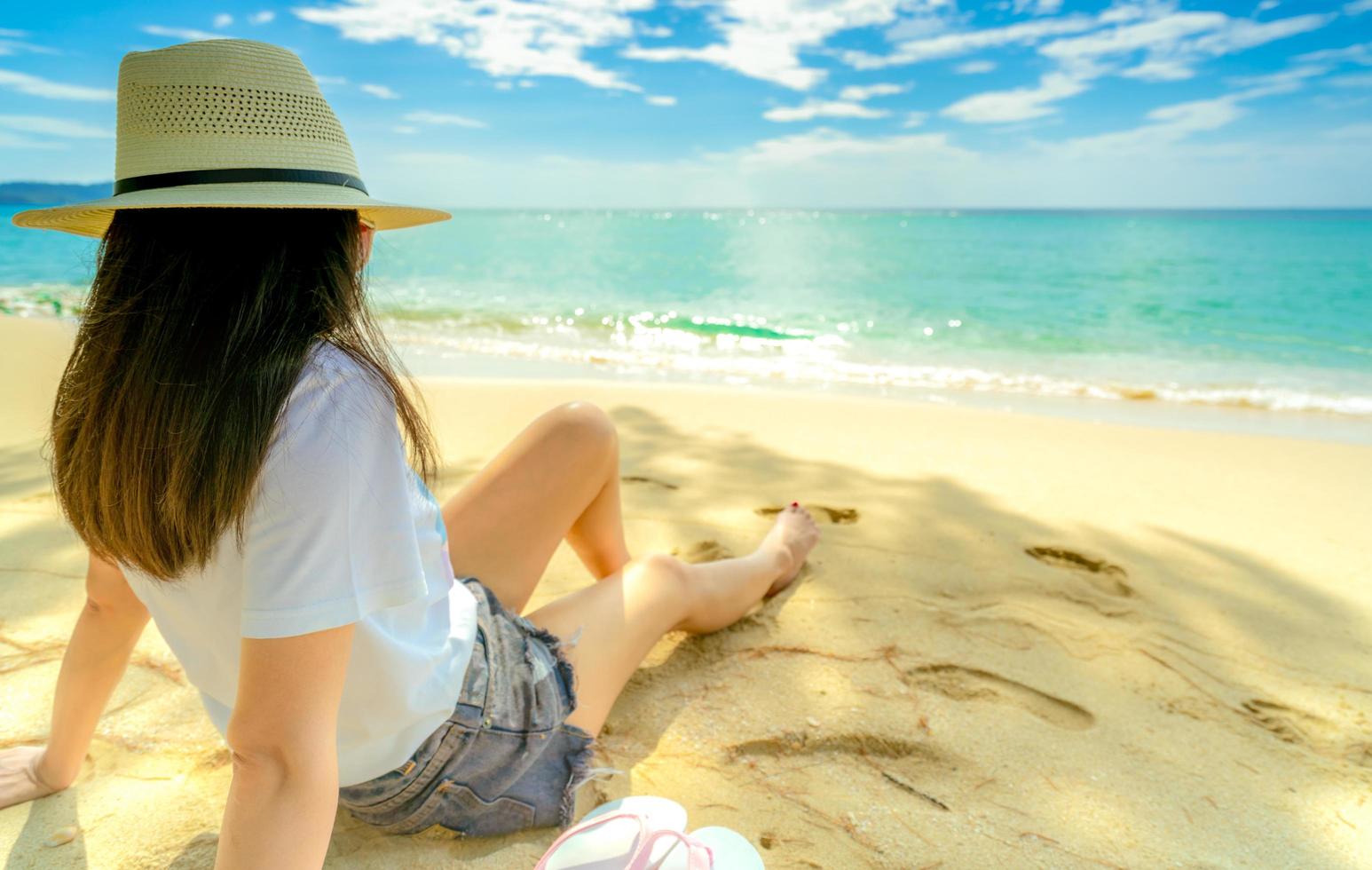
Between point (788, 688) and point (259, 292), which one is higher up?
point (259, 292)

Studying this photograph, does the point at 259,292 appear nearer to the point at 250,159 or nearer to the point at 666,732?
the point at 250,159

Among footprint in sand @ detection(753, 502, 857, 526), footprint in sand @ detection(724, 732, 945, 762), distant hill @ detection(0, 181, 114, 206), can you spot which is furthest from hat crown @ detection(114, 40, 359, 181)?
distant hill @ detection(0, 181, 114, 206)

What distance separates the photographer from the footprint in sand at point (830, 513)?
2.94 meters

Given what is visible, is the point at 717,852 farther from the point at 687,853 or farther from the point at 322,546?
the point at 322,546

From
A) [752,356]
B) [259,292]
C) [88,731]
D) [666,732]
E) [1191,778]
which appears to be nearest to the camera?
[259,292]

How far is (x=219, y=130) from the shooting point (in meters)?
1.01

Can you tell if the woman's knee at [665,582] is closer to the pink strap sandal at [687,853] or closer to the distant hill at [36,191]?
the pink strap sandal at [687,853]

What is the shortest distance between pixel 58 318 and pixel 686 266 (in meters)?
13.1

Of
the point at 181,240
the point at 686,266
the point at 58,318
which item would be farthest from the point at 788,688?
the point at 686,266

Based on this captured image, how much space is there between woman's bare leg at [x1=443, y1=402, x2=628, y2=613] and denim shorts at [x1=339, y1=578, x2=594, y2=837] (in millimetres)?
204

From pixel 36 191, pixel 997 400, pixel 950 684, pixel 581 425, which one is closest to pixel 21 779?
pixel 581 425

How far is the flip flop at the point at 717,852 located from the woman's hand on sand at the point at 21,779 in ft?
3.78

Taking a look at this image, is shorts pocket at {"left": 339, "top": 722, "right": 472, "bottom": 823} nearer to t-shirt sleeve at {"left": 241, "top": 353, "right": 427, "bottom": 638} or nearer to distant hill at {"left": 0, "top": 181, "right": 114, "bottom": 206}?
t-shirt sleeve at {"left": 241, "top": 353, "right": 427, "bottom": 638}

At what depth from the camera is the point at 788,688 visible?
1974 mm
